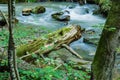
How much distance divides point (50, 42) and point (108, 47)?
3.46 m

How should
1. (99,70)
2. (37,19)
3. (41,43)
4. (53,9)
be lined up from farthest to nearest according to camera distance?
(53,9) → (37,19) → (41,43) → (99,70)

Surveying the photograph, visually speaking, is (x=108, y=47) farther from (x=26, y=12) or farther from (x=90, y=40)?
(x=26, y=12)

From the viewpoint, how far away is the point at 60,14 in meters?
15.6

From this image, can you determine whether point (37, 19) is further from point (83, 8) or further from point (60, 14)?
point (83, 8)

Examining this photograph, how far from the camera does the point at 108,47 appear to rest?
3.96 metres

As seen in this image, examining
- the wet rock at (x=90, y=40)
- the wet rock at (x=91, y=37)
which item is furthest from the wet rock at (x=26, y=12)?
the wet rock at (x=90, y=40)

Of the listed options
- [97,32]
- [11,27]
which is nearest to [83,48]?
[97,32]

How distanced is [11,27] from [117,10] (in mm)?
1577

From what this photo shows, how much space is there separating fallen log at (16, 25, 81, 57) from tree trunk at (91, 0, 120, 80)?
1.63 metres

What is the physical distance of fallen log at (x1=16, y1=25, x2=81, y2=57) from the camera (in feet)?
20.9

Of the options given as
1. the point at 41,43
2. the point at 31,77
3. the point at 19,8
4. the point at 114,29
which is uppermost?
the point at 114,29

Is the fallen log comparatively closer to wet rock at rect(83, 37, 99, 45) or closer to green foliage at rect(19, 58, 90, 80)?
wet rock at rect(83, 37, 99, 45)

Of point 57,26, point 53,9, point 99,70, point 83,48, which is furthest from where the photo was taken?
point 53,9

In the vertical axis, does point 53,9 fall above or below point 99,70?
below
